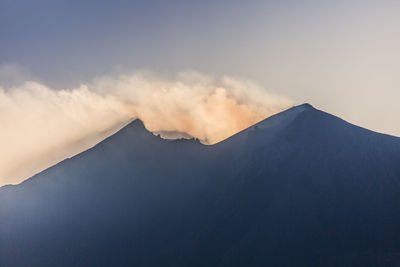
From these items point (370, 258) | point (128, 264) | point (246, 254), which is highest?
point (128, 264)

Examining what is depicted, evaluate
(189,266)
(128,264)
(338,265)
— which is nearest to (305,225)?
(338,265)

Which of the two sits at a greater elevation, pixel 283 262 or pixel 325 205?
pixel 325 205

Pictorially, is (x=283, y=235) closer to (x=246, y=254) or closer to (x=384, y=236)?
(x=246, y=254)

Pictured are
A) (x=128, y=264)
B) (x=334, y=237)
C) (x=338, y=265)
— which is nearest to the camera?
(x=338, y=265)

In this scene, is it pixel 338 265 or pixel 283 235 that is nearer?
pixel 338 265

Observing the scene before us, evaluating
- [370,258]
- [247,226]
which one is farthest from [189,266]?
[370,258]

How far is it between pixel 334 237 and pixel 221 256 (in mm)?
35500

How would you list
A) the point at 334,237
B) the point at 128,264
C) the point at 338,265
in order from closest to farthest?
the point at 338,265 → the point at 334,237 → the point at 128,264

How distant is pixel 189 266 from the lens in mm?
191125

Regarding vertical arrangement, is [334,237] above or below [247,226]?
below

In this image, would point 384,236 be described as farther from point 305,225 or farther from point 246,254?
point 246,254

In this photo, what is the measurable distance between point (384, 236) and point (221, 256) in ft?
165

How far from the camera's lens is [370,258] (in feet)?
571

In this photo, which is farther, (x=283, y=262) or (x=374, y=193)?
(x=374, y=193)
